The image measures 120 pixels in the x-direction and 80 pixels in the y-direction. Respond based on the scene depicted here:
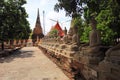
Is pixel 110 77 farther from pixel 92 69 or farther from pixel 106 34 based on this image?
pixel 106 34

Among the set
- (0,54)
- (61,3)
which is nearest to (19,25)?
(0,54)

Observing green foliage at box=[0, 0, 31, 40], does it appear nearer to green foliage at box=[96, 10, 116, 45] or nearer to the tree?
the tree

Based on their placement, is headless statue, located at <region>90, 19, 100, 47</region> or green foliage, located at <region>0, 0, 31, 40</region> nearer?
headless statue, located at <region>90, 19, 100, 47</region>

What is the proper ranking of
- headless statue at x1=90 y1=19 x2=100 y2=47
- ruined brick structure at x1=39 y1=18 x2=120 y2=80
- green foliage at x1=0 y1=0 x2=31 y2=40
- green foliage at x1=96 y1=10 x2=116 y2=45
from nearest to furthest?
ruined brick structure at x1=39 y1=18 x2=120 y2=80
headless statue at x1=90 y1=19 x2=100 y2=47
green foliage at x1=96 y1=10 x2=116 y2=45
green foliage at x1=0 y1=0 x2=31 y2=40

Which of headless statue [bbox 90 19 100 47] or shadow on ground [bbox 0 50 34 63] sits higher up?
headless statue [bbox 90 19 100 47]

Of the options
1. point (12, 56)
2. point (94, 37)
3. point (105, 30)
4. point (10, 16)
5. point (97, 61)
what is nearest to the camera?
point (97, 61)

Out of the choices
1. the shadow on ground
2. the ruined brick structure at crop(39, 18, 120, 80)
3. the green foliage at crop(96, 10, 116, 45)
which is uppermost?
the green foliage at crop(96, 10, 116, 45)

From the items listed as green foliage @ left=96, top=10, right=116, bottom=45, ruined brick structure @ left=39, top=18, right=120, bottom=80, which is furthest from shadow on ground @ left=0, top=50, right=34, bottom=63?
ruined brick structure @ left=39, top=18, right=120, bottom=80

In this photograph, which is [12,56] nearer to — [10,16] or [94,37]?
[10,16]

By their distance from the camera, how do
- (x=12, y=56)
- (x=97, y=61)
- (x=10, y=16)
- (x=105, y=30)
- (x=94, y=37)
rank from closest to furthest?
(x=97, y=61) < (x=94, y=37) < (x=105, y=30) < (x=12, y=56) < (x=10, y=16)

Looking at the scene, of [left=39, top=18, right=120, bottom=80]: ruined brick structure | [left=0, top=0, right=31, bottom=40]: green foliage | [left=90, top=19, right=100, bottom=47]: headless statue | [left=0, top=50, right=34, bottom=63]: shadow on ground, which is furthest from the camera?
[left=0, top=0, right=31, bottom=40]: green foliage

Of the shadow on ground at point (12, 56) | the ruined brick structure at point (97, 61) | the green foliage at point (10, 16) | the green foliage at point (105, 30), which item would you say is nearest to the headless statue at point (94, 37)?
the ruined brick structure at point (97, 61)

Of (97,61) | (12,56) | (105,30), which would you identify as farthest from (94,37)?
(12,56)

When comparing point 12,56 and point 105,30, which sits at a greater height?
point 105,30
